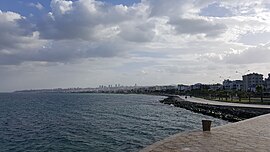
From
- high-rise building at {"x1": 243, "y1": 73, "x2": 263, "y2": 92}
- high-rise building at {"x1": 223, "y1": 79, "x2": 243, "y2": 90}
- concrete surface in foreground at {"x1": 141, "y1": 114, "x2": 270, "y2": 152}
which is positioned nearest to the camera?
concrete surface in foreground at {"x1": 141, "y1": 114, "x2": 270, "y2": 152}

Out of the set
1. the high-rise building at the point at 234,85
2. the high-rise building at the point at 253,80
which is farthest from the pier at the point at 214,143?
the high-rise building at the point at 234,85

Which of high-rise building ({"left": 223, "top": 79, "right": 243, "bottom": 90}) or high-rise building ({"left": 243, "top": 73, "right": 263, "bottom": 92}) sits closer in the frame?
high-rise building ({"left": 243, "top": 73, "right": 263, "bottom": 92})

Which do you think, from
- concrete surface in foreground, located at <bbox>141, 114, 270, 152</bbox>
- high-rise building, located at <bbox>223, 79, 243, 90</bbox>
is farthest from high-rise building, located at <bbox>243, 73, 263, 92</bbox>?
concrete surface in foreground, located at <bbox>141, 114, 270, 152</bbox>

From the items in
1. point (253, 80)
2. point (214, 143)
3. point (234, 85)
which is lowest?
point (214, 143)

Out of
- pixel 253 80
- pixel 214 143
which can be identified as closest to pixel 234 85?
pixel 253 80

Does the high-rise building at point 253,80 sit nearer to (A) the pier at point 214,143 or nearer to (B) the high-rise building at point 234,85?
(B) the high-rise building at point 234,85

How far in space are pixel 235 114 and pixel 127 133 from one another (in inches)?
767

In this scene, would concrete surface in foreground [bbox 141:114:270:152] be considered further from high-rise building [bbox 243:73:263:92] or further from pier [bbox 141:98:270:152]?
high-rise building [bbox 243:73:263:92]

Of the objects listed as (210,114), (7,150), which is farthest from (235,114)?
(7,150)

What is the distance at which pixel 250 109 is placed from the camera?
40.8 meters

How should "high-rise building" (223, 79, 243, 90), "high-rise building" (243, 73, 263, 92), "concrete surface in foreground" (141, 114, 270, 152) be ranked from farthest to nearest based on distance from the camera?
1. "high-rise building" (223, 79, 243, 90)
2. "high-rise building" (243, 73, 263, 92)
3. "concrete surface in foreground" (141, 114, 270, 152)

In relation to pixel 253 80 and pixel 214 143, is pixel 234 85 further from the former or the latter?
pixel 214 143

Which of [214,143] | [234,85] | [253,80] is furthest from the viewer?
[234,85]

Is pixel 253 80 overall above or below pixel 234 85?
above
